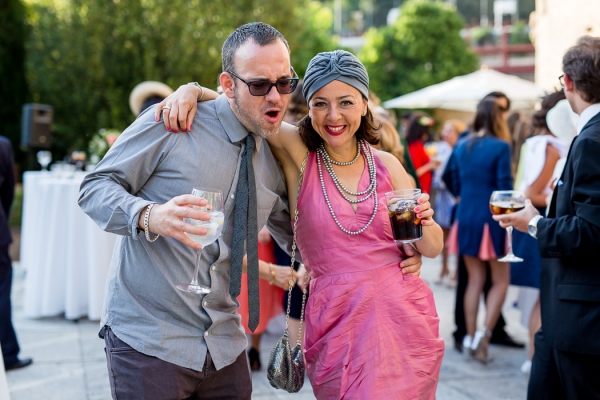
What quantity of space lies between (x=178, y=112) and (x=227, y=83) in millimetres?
217

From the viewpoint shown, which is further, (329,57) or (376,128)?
(376,128)

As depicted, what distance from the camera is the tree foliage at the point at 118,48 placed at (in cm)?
1605

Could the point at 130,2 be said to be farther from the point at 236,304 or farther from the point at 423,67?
the point at 423,67

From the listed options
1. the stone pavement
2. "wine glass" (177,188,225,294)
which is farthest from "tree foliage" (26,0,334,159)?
"wine glass" (177,188,225,294)

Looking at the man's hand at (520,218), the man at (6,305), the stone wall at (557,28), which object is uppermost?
the stone wall at (557,28)

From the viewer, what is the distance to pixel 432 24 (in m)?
38.2

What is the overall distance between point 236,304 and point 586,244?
148 cm

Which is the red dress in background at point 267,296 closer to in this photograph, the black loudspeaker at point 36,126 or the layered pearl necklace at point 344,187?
the layered pearl necklace at point 344,187

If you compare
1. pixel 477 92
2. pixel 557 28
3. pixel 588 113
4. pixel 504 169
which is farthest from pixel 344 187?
pixel 557 28

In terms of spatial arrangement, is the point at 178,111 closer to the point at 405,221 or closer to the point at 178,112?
the point at 178,112

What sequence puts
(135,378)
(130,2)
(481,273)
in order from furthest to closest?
(130,2), (481,273), (135,378)

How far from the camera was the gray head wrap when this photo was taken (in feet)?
8.16

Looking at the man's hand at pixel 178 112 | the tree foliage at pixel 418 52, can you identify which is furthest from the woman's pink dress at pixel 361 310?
the tree foliage at pixel 418 52

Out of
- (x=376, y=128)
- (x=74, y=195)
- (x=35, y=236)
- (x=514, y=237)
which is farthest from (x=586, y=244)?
(x=35, y=236)
